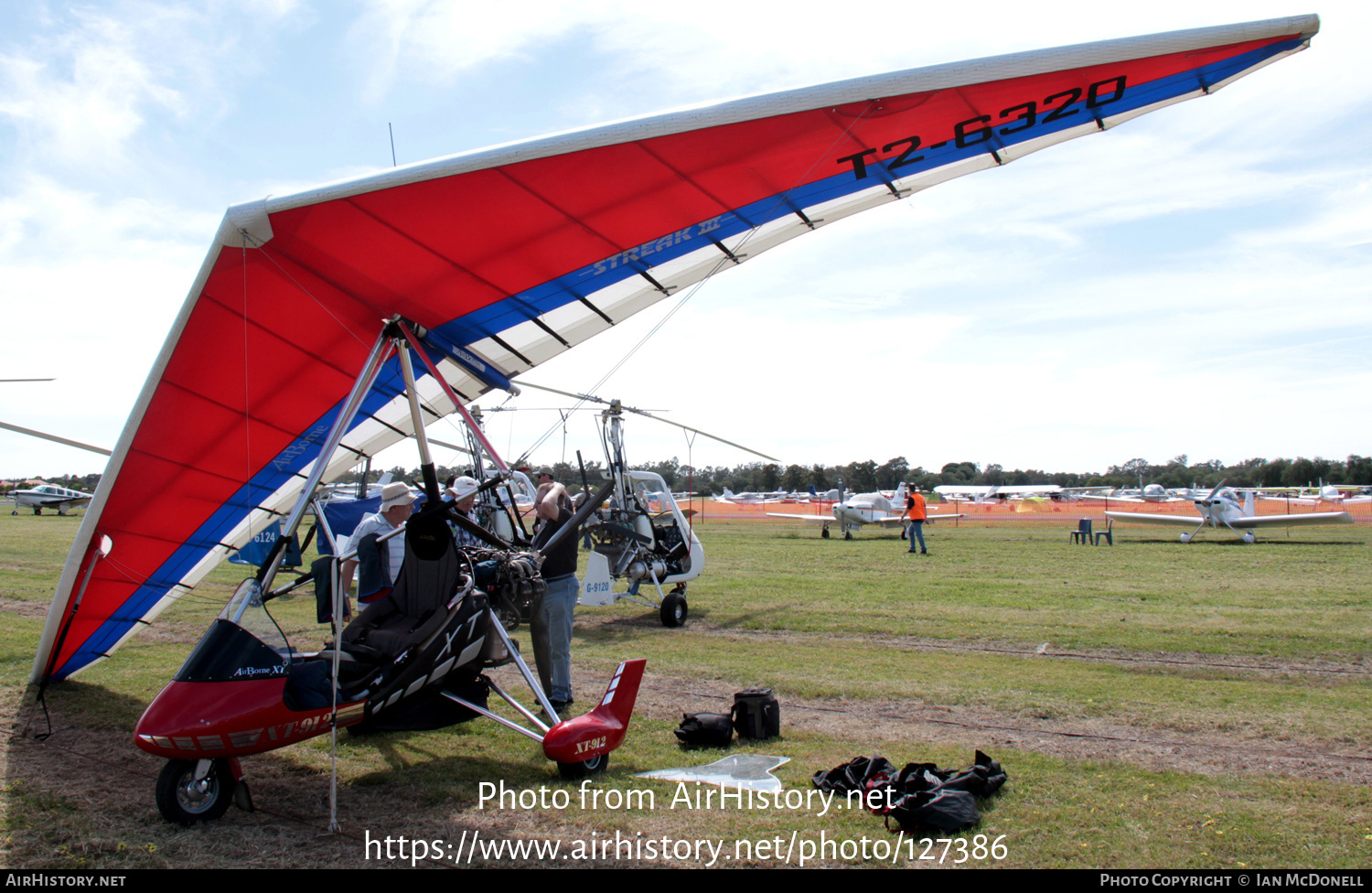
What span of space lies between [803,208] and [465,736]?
12.8ft

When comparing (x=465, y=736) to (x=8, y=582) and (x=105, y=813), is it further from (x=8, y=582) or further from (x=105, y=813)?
(x=8, y=582)

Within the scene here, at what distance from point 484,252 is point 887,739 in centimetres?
373

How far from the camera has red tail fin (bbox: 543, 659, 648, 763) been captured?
3.97m

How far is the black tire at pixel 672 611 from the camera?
9.11 meters

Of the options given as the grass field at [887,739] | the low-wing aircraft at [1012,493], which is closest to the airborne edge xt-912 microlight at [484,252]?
the grass field at [887,739]

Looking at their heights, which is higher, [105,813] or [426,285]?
[426,285]

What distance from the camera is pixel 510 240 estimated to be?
438cm

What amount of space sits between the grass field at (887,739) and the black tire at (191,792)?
9 cm

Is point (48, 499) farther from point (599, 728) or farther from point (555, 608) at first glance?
point (599, 728)

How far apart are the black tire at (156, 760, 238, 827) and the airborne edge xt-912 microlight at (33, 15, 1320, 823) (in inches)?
1.1

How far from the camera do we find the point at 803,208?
4656 mm

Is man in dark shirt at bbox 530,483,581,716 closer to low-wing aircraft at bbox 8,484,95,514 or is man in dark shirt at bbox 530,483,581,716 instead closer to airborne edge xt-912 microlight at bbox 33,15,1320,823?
airborne edge xt-912 microlight at bbox 33,15,1320,823

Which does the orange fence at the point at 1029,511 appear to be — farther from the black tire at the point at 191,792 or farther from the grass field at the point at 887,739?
the black tire at the point at 191,792
